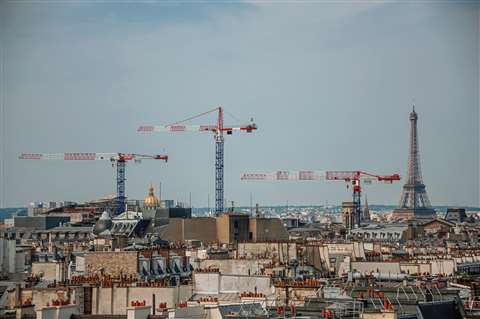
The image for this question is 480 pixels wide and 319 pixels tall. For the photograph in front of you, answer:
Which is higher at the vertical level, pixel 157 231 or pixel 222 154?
pixel 222 154

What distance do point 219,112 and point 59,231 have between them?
67.0m

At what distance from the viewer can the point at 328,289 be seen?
104 ft

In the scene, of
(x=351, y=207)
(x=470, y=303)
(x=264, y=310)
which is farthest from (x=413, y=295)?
(x=351, y=207)

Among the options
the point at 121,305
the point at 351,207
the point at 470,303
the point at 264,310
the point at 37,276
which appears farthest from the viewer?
the point at 351,207

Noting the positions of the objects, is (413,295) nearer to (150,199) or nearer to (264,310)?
(264,310)

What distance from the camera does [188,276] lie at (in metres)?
45.0

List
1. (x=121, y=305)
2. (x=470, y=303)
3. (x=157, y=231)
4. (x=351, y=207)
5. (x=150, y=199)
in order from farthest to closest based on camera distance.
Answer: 1. (x=351, y=207)
2. (x=150, y=199)
3. (x=157, y=231)
4. (x=121, y=305)
5. (x=470, y=303)

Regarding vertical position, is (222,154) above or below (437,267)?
above

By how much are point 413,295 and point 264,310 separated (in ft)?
12.9

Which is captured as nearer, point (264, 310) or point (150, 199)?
point (264, 310)

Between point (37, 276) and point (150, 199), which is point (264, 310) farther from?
point (150, 199)

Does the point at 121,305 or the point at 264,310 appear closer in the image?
the point at 264,310

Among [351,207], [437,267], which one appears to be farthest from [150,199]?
[437,267]

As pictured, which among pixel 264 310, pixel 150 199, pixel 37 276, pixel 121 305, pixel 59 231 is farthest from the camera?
pixel 150 199
